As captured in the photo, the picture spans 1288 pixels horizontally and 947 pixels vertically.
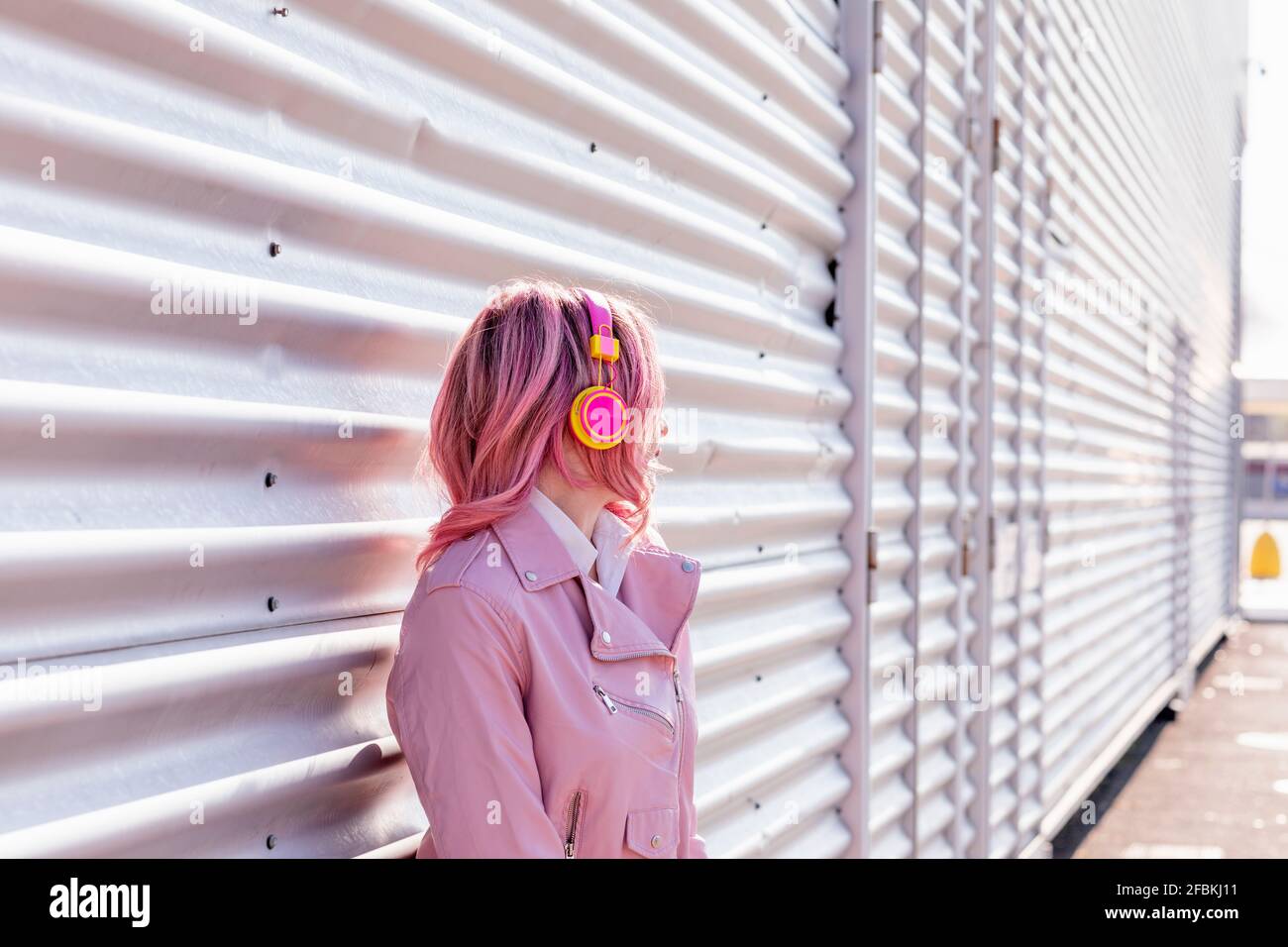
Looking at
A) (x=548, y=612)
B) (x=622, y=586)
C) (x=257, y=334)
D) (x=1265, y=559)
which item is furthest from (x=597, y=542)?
(x=1265, y=559)

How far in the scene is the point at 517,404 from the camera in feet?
6.56

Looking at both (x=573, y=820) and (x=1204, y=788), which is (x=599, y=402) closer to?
(x=573, y=820)

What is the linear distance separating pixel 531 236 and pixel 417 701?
115 cm

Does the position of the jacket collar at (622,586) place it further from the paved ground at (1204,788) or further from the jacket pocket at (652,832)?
the paved ground at (1204,788)

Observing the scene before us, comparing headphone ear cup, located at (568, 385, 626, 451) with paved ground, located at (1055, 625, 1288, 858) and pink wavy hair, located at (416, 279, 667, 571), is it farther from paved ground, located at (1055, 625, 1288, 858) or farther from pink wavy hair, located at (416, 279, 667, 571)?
paved ground, located at (1055, 625, 1288, 858)

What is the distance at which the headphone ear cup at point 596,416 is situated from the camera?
6.64ft

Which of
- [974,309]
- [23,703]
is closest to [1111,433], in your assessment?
[974,309]

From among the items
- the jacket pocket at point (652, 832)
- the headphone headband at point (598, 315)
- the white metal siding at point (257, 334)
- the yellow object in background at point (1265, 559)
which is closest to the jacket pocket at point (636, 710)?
the jacket pocket at point (652, 832)

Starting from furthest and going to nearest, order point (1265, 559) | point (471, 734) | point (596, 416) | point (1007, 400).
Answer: point (1265, 559)
point (1007, 400)
point (596, 416)
point (471, 734)

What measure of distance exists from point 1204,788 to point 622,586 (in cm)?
760

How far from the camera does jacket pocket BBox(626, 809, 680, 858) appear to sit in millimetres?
1994

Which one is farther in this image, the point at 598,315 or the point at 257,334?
the point at 598,315

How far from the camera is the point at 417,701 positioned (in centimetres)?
186

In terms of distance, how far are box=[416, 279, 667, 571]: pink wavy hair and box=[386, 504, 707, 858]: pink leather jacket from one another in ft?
0.23
